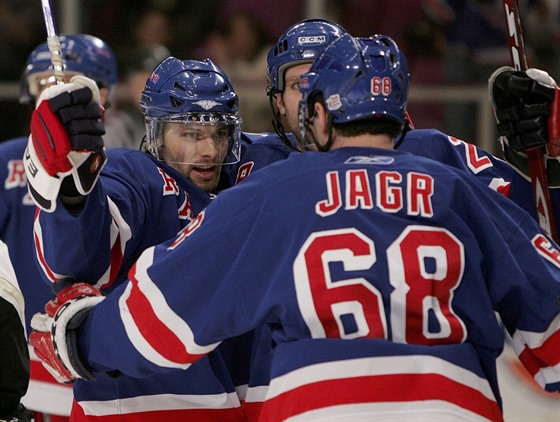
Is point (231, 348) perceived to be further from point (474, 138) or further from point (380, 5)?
point (380, 5)

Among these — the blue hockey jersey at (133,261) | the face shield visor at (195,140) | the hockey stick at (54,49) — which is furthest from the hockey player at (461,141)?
the hockey stick at (54,49)

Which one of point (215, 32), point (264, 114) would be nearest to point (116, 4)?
point (215, 32)

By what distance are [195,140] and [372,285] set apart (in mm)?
917

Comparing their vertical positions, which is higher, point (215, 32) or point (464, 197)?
point (464, 197)

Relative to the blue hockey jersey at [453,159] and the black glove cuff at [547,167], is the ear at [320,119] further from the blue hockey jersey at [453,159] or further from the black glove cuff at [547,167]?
the black glove cuff at [547,167]

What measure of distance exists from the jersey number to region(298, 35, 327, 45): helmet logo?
3.63 feet

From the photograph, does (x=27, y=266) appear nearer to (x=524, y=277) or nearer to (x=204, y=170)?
(x=204, y=170)

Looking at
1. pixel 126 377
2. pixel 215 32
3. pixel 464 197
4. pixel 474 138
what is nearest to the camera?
pixel 464 197

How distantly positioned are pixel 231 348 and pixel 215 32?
13.1ft

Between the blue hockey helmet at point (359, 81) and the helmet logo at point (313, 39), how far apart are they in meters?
0.77

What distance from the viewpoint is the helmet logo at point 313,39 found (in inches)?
131

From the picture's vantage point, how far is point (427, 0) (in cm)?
655

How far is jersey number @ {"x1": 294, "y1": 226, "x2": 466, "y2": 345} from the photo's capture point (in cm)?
231

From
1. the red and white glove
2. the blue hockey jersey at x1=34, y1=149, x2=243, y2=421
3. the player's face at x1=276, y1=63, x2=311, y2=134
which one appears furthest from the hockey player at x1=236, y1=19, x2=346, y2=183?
the red and white glove
